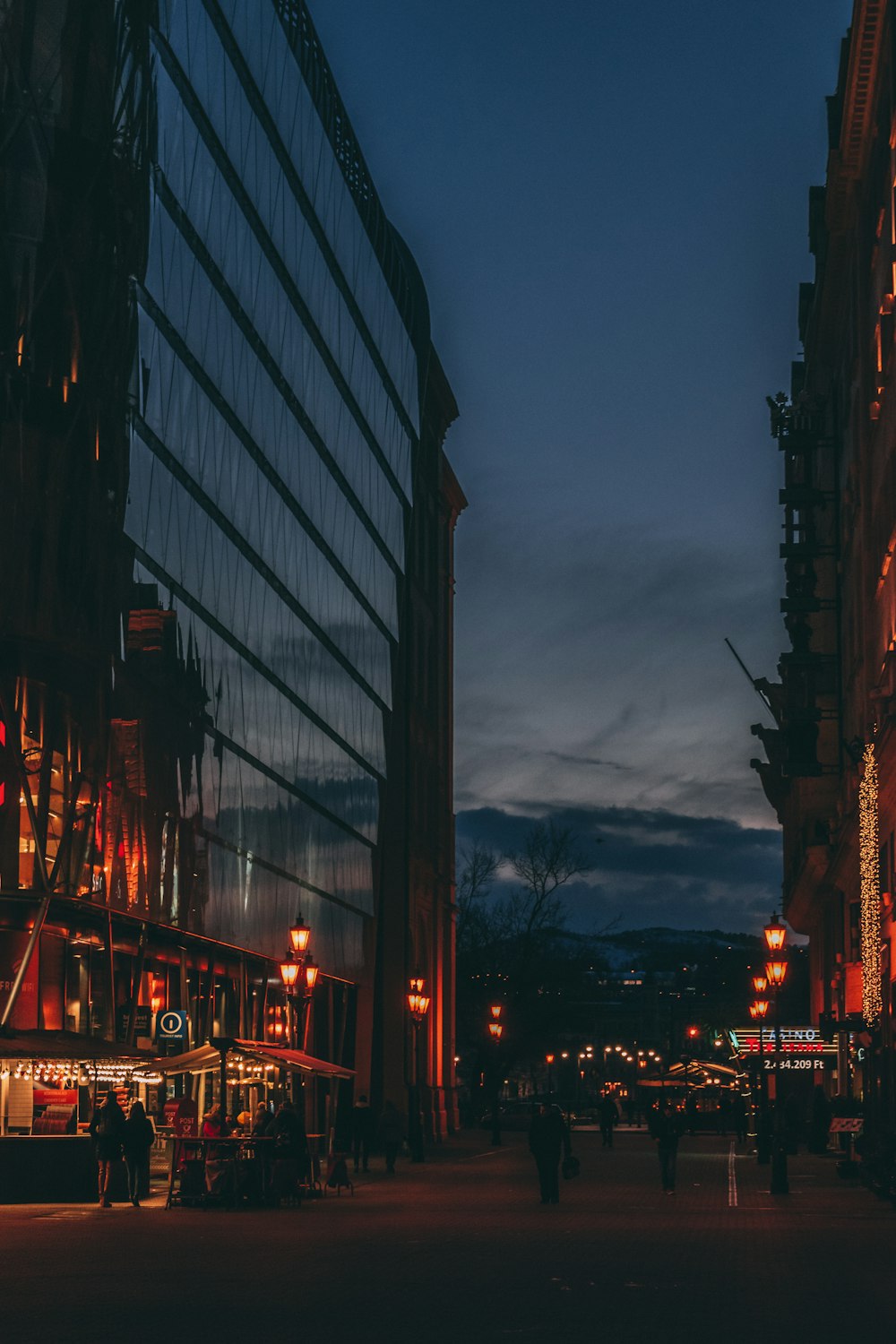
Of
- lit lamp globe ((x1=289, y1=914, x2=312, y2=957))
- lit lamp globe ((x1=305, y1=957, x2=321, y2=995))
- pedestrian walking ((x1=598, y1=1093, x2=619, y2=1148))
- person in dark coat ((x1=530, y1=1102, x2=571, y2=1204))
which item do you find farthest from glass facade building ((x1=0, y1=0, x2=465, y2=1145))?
person in dark coat ((x1=530, y1=1102, x2=571, y2=1204))

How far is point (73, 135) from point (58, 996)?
18.0 metres

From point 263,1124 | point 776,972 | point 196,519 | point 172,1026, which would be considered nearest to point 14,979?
point 172,1026

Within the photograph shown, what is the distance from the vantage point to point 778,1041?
3734 cm

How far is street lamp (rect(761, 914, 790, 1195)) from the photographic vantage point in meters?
36.2

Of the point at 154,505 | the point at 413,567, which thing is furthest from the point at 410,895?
the point at 154,505

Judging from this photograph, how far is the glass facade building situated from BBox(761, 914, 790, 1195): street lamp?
13.8 m

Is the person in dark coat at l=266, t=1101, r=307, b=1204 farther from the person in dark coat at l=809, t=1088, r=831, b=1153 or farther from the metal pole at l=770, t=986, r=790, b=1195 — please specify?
the person in dark coat at l=809, t=1088, r=831, b=1153

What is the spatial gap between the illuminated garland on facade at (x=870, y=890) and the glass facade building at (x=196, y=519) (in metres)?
16.7

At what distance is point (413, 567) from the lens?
271 feet

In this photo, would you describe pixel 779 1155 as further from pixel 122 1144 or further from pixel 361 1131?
pixel 361 1131

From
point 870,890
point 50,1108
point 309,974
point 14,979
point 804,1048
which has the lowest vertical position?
point 50,1108

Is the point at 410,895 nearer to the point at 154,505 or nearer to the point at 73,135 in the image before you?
the point at 154,505

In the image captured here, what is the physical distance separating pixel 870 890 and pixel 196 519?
2017 cm

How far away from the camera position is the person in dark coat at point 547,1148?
108ft
